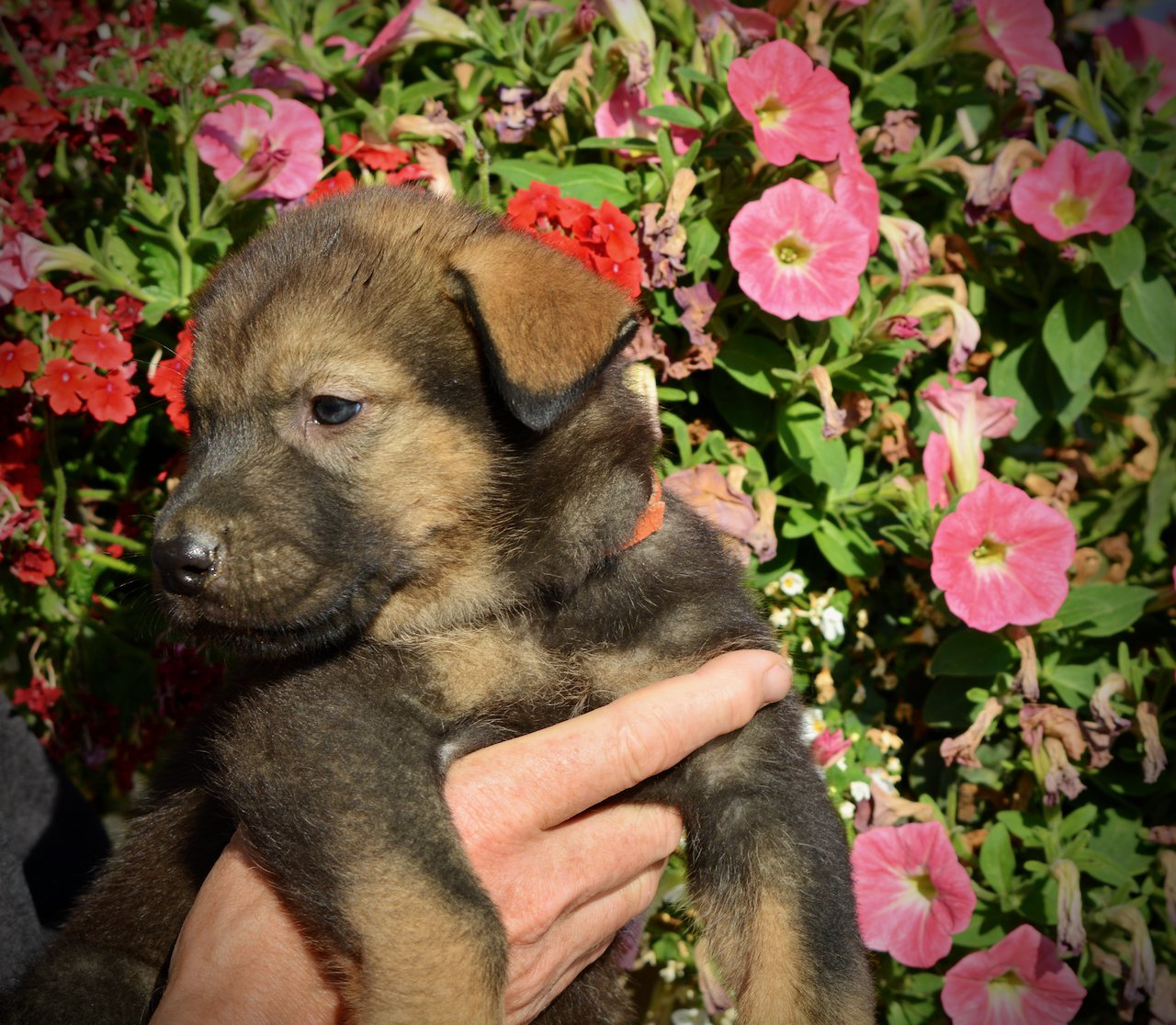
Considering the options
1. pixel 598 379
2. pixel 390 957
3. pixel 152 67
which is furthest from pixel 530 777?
pixel 152 67

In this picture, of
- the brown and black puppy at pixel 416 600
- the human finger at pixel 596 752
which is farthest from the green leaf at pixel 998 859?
the human finger at pixel 596 752

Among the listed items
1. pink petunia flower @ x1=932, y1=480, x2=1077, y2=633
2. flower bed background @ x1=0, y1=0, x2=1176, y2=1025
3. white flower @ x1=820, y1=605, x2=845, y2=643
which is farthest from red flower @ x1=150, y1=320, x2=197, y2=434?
pink petunia flower @ x1=932, y1=480, x2=1077, y2=633

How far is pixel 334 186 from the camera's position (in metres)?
2.73

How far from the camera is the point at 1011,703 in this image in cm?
271

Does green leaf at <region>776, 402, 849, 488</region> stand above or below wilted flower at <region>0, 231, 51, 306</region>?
below

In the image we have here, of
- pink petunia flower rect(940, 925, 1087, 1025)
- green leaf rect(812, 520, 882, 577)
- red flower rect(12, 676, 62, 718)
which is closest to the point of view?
pink petunia flower rect(940, 925, 1087, 1025)

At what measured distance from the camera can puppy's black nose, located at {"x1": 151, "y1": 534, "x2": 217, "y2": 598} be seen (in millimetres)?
1763

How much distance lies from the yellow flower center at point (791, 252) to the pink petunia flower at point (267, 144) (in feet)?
4.11

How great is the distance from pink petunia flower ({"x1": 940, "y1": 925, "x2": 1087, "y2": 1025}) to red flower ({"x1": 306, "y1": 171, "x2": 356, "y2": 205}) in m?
2.48

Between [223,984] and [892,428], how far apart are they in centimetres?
217

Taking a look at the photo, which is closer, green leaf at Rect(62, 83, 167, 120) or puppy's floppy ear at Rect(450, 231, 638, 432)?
puppy's floppy ear at Rect(450, 231, 638, 432)

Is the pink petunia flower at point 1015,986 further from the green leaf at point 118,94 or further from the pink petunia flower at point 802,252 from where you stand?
the green leaf at point 118,94

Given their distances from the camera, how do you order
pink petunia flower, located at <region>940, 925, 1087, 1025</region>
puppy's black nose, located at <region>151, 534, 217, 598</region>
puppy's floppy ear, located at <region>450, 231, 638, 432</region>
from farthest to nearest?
1. pink petunia flower, located at <region>940, 925, 1087, 1025</region>
2. puppy's floppy ear, located at <region>450, 231, 638, 432</region>
3. puppy's black nose, located at <region>151, 534, 217, 598</region>

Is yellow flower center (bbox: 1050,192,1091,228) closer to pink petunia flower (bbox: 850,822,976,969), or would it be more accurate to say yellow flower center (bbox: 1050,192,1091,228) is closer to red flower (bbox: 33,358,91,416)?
pink petunia flower (bbox: 850,822,976,969)
